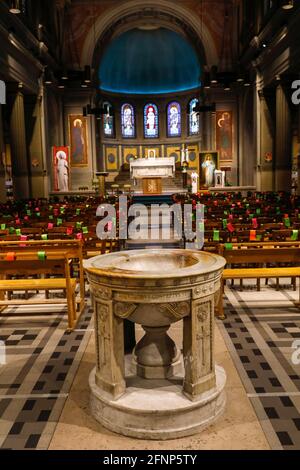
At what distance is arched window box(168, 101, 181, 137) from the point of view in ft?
105

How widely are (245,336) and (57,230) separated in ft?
13.2

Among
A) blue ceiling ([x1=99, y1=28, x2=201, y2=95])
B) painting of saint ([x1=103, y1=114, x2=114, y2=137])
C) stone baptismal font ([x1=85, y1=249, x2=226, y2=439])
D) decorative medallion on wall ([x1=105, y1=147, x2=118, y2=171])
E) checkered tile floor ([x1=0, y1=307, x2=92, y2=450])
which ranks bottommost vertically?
checkered tile floor ([x1=0, y1=307, x2=92, y2=450])

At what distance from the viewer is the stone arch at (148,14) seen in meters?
24.7

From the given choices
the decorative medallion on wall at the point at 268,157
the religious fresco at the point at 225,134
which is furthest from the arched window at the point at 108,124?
the decorative medallion on wall at the point at 268,157

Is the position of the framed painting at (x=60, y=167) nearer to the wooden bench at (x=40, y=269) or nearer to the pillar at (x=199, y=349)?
the wooden bench at (x=40, y=269)

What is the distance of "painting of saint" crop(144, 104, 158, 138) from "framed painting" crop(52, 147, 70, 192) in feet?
42.9

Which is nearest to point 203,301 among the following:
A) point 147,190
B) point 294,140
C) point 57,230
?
point 57,230

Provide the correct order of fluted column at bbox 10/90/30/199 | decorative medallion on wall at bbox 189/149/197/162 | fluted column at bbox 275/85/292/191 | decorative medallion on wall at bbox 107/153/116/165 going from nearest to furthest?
fluted column at bbox 10/90/30/199, fluted column at bbox 275/85/292/191, decorative medallion on wall at bbox 189/149/197/162, decorative medallion on wall at bbox 107/153/116/165

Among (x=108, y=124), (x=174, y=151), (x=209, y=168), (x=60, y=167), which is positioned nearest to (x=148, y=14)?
(x=108, y=124)

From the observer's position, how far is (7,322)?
5.33 metres

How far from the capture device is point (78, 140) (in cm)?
2605

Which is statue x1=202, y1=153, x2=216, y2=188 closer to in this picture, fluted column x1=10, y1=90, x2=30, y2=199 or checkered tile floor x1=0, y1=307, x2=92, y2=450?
fluted column x1=10, y1=90, x2=30, y2=199

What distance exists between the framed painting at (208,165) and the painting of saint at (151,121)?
11.6 metres

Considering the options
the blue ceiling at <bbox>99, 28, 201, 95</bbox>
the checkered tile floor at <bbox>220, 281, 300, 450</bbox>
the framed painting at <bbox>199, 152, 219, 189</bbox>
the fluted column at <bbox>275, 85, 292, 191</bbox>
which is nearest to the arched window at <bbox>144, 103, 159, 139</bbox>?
the blue ceiling at <bbox>99, 28, 201, 95</bbox>
